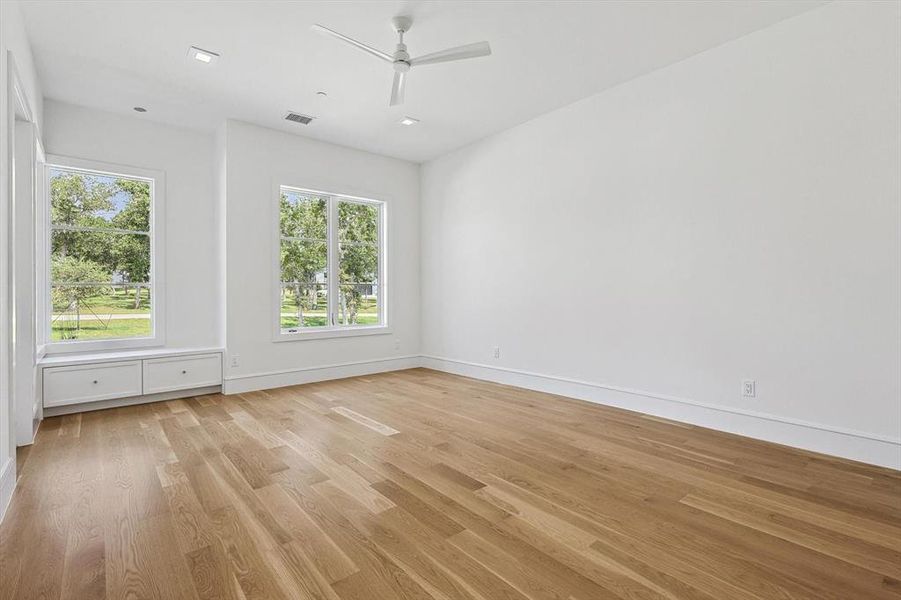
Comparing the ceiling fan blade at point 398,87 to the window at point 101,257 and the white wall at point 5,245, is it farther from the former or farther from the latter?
the window at point 101,257

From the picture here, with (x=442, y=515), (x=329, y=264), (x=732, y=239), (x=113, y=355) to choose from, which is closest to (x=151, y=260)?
(x=113, y=355)

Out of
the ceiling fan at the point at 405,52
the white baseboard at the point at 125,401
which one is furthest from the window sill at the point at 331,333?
the ceiling fan at the point at 405,52

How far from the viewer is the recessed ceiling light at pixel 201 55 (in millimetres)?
3451

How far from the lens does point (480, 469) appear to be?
8.90ft

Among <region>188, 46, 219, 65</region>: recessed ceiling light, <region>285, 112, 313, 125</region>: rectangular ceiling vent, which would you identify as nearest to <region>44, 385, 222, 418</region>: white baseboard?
<region>285, 112, 313, 125</region>: rectangular ceiling vent

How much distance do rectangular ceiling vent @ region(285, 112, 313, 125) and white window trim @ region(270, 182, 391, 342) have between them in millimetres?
757

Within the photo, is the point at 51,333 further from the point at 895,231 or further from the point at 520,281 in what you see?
the point at 895,231

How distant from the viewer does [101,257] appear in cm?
461

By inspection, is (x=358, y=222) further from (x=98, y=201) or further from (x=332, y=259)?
(x=98, y=201)

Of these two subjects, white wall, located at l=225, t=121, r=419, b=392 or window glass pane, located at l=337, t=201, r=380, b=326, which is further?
window glass pane, located at l=337, t=201, r=380, b=326

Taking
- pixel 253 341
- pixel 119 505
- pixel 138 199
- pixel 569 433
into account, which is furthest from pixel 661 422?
pixel 138 199

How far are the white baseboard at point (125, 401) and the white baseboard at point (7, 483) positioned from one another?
6.18 feet

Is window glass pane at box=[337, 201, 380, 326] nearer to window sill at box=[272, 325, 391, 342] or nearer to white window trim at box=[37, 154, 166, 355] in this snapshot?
window sill at box=[272, 325, 391, 342]

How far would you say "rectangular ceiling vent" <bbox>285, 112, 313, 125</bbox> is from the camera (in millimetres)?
4755
